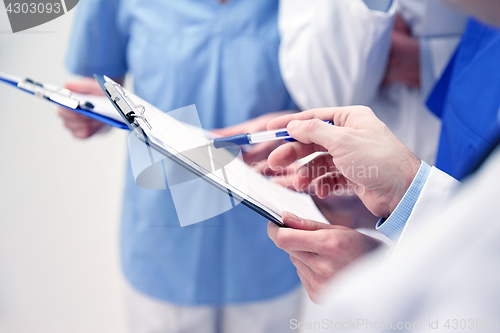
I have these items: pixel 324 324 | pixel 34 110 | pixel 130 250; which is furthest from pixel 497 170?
pixel 34 110

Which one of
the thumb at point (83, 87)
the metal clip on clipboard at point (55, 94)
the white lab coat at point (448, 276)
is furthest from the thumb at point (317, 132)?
the thumb at point (83, 87)

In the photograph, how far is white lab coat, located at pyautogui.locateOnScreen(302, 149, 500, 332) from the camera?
0.65 feet

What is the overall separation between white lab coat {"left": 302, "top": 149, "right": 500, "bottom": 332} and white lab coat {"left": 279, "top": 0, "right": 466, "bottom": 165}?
1.19 feet

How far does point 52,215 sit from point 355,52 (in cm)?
88

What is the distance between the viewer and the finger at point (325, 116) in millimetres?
350

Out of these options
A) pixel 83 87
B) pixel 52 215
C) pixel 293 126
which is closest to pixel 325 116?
pixel 293 126

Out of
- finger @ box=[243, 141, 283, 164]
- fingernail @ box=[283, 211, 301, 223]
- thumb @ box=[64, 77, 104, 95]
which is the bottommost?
finger @ box=[243, 141, 283, 164]

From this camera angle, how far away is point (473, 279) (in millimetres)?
200

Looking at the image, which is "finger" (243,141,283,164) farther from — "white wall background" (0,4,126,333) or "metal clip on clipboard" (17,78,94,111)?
"white wall background" (0,4,126,333)

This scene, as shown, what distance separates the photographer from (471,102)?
0.43 meters

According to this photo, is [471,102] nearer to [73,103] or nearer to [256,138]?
[256,138]

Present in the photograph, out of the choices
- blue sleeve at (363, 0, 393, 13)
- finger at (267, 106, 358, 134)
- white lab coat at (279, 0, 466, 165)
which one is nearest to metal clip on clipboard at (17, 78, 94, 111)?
finger at (267, 106, 358, 134)

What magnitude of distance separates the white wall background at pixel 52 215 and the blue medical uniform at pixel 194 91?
299 millimetres

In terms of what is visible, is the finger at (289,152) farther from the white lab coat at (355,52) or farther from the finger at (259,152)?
the white lab coat at (355,52)
